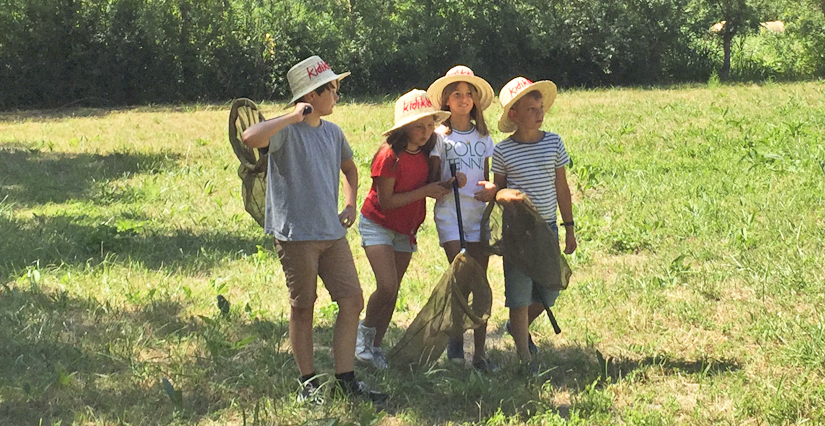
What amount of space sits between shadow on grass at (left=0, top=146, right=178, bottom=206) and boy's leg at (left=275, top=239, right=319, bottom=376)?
20.6 ft

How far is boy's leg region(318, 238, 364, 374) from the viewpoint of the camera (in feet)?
14.5

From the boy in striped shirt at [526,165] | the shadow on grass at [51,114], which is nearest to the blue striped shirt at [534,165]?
the boy in striped shirt at [526,165]

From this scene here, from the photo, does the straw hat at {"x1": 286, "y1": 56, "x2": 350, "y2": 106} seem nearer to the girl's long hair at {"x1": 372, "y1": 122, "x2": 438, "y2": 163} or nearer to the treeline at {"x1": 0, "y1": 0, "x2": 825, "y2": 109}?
the girl's long hair at {"x1": 372, "y1": 122, "x2": 438, "y2": 163}

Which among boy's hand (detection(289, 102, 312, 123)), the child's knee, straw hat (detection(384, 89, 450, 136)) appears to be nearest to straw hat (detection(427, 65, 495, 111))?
straw hat (detection(384, 89, 450, 136))

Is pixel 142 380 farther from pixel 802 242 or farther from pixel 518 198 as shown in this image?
pixel 802 242

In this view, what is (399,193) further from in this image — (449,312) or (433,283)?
(433,283)

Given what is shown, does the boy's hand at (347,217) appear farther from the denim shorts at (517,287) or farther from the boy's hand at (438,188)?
the denim shorts at (517,287)

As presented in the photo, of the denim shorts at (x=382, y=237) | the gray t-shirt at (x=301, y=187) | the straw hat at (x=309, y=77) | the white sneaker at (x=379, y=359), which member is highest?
the straw hat at (x=309, y=77)

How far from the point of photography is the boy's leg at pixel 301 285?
428 cm

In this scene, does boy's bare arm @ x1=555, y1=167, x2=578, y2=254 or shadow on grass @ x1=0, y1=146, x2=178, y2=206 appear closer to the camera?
boy's bare arm @ x1=555, y1=167, x2=578, y2=254

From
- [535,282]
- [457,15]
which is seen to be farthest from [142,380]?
[457,15]

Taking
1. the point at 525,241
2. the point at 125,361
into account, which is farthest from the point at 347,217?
the point at 125,361

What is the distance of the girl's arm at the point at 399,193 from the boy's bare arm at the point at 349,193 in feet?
0.51

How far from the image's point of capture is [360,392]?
4.45 meters
